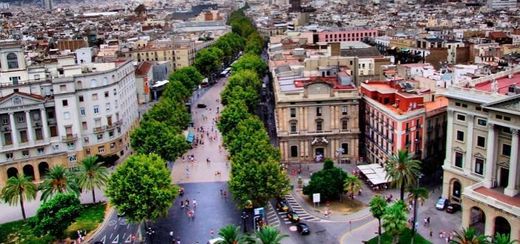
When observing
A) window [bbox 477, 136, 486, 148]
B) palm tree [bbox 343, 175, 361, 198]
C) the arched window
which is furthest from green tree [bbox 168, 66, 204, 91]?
window [bbox 477, 136, 486, 148]

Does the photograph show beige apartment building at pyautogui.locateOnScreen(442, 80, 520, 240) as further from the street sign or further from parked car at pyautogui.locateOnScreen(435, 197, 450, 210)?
the street sign

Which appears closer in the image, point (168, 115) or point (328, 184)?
point (328, 184)

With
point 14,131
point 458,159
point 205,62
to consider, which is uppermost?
point 205,62

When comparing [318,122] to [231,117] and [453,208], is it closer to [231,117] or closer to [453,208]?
[231,117]

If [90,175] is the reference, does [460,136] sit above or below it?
above

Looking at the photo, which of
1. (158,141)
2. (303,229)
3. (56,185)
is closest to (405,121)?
(303,229)

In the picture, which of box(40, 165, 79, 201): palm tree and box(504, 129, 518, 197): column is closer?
box(504, 129, 518, 197): column

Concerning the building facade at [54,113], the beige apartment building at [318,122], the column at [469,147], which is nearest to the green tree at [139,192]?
the building facade at [54,113]
